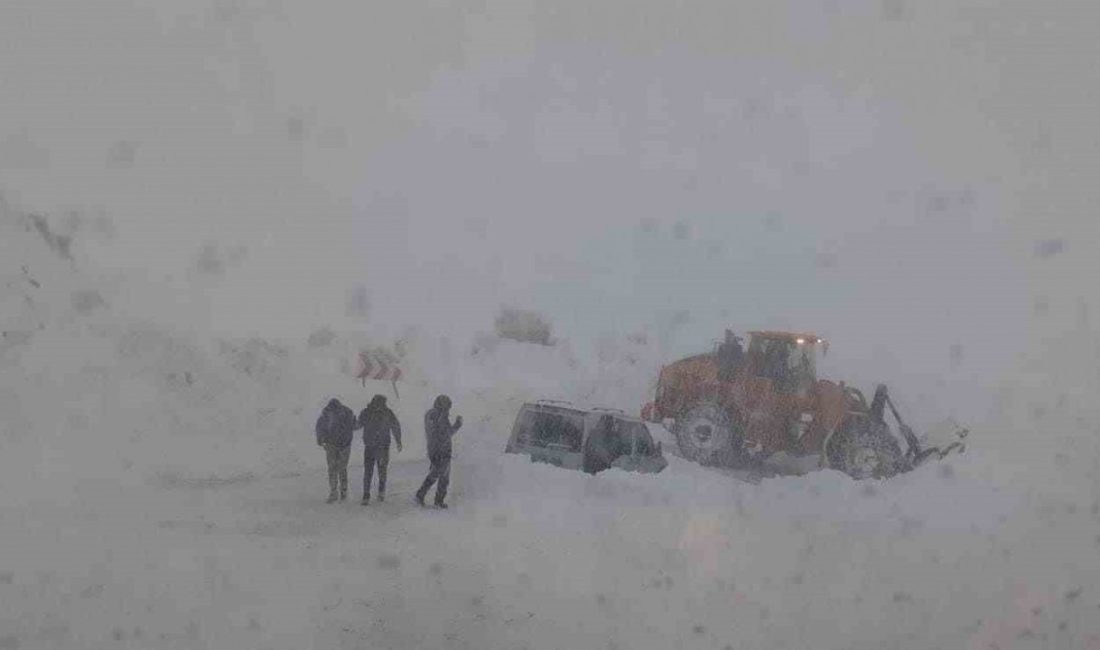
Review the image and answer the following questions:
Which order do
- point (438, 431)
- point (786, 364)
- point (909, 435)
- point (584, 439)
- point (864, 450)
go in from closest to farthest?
point (438, 431), point (584, 439), point (864, 450), point (909, 435), point (786, 364)

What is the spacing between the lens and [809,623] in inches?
284

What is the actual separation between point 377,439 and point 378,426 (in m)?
0.13

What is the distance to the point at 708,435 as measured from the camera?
1160 centimetres

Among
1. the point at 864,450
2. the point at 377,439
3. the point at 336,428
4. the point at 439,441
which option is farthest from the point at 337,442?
the point at 864,450

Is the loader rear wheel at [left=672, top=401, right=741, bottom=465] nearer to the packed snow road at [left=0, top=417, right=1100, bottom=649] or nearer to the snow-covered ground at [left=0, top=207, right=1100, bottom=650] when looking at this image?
the snow-covered ground at [left=0, top=207, right=1100, bottom=650]

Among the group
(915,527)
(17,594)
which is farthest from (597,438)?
(17,594)

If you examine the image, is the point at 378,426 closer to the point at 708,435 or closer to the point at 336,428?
the point at 336,428

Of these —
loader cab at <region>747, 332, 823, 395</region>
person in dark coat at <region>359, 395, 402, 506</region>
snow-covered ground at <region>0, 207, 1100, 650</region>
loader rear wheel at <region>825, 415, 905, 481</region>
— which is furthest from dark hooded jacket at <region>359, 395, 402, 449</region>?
loader rear wheel at <region>825, 415, 905, 481</region>

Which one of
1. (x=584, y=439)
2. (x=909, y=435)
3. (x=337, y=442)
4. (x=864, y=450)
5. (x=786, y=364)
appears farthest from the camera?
(x=786, y=364)

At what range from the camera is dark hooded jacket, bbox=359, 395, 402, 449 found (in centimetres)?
978

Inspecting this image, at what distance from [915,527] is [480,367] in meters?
6.63

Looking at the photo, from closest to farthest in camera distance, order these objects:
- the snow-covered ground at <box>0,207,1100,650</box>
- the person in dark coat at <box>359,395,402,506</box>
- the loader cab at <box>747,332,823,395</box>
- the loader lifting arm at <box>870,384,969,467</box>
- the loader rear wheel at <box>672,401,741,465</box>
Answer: the snow-covered ground at <box>0,207,1100,650</box> → the person in dark coat at <box>359,395,402,506</box> → the loader lifting arm at <box>870,384,969,467</box> → the loader rear wheel at <box>672,401,741,465</box> → the loader cab at <box>747,332,823,395</box>

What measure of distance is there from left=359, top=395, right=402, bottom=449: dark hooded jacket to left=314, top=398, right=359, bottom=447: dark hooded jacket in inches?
7.0

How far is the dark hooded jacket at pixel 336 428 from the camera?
991 cm
